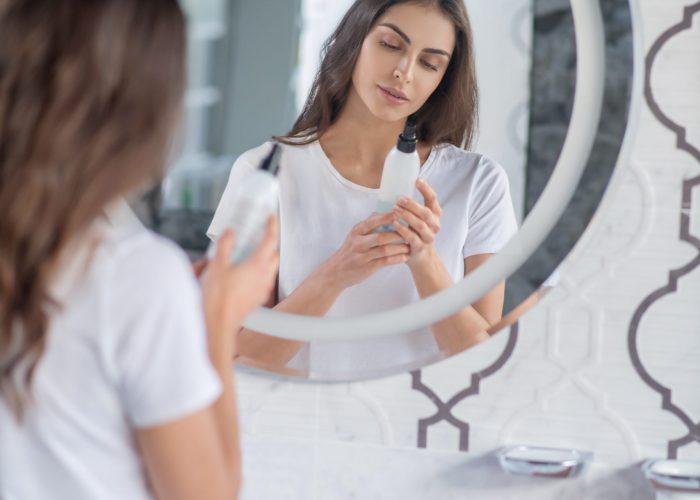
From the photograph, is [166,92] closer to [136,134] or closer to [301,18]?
[136,134]

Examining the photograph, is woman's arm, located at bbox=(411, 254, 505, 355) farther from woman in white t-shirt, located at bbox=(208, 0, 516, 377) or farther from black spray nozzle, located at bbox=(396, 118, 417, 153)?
black spray nozzle, located at bbox=(396, 118, 417, 153)

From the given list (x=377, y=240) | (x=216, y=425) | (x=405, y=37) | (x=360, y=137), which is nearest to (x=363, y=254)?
(x=377, y=240)

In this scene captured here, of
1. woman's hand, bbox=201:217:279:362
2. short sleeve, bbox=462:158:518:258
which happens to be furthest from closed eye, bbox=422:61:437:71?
woman's hand, bbox=201:217:279:362

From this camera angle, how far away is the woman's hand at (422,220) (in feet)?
3.18

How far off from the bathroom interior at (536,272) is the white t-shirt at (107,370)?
35 centimetres

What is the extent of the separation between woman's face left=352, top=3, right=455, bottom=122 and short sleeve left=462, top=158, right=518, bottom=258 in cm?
10

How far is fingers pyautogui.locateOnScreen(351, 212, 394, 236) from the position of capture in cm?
97

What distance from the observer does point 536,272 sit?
3.12 feet

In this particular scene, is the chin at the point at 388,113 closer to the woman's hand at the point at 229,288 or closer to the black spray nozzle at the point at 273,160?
the black spray nozzle at the point at 273,160

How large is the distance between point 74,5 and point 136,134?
89 millimetres

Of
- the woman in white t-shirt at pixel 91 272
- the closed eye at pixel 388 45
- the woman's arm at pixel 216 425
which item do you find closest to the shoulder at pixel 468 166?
the closed eye at pixel 388 45

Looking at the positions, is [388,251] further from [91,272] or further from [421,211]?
[91,272]

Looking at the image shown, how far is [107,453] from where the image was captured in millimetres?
634

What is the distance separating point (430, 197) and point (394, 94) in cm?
11
